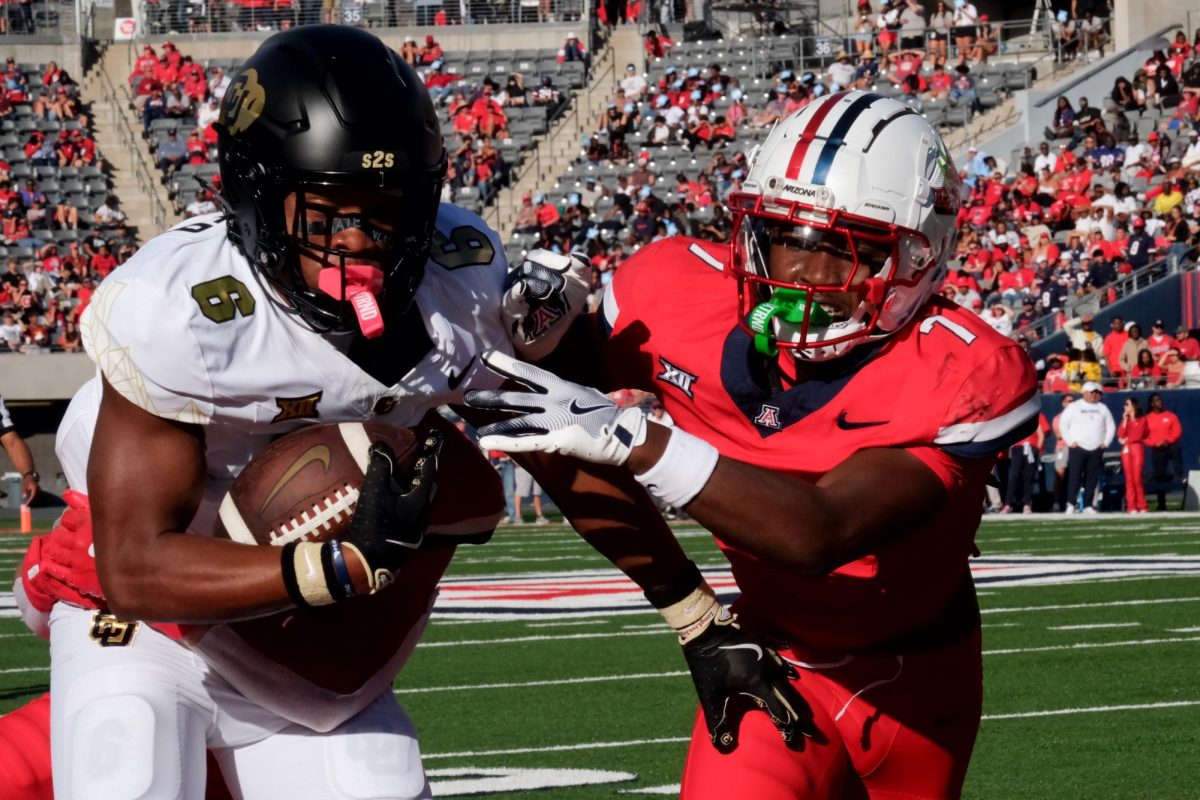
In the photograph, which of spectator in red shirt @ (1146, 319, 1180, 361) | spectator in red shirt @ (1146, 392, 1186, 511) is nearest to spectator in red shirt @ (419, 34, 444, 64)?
spectator in red shirt @ (1146, 319, 1180, 361)

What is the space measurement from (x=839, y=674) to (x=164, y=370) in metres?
1.41

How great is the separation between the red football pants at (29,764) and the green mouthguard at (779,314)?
1.19 m

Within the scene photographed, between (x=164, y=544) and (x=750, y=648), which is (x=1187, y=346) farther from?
(x=164, y=544)

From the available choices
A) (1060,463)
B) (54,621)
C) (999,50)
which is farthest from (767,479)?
(999,50)

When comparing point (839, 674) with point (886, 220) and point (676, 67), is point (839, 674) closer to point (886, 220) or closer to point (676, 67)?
point (886, 220)

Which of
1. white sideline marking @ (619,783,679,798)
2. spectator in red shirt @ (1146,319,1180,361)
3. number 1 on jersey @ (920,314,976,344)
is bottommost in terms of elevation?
spectator in red shirt @ (1146,319,1180,361)

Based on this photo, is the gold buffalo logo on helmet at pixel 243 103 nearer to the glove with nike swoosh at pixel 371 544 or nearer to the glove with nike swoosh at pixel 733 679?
the glove with nike swoosh at pixel 371 544

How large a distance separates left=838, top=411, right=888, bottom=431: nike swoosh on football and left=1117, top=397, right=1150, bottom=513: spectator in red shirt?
43.6 feet

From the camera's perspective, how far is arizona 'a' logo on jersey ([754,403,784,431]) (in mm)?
3322

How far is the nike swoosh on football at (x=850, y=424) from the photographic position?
3211mm

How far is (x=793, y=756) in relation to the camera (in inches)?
129

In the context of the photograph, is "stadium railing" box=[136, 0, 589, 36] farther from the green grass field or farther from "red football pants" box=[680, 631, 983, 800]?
"red football pants" box=[680, 631, 983, 800]

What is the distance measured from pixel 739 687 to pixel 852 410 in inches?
20.9

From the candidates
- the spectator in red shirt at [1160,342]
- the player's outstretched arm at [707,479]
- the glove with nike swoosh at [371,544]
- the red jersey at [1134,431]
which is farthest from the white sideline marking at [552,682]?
the spectator in red shirt at [1160,342]
